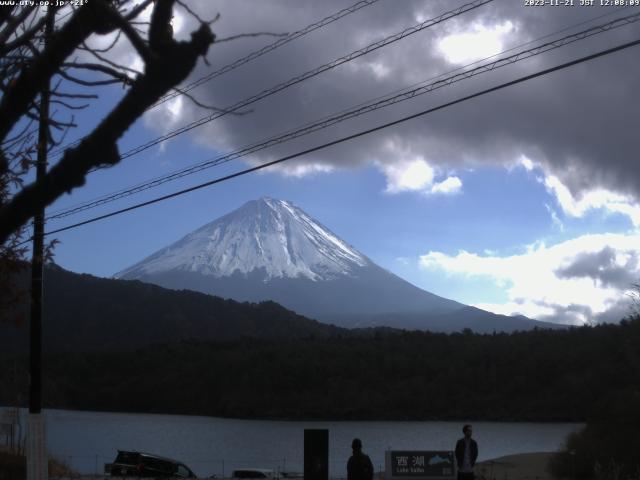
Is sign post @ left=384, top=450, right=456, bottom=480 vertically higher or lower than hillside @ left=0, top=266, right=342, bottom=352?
lower

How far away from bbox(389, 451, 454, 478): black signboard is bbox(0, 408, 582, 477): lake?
23.6 metres

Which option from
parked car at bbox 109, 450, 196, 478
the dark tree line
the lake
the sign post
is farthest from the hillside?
the sign post

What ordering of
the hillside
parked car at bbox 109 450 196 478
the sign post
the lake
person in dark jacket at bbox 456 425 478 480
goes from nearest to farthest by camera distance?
1. person in dark jacket at bbox 456 425 478 480
2. the sign post
3. parked car at bbox 109 450 196 478
4. the lake
5. the hillside

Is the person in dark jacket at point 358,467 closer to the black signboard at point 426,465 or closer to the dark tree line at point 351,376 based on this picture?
the black signboard at point 426,465

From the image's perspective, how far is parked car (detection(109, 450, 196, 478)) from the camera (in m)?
29.3

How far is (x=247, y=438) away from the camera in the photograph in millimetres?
72188

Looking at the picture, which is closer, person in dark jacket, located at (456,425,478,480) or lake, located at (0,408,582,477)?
person in dark jacket, located at (456,425,478,480)

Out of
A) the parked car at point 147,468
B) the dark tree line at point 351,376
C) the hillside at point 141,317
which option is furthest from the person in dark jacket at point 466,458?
the hillside at point 141,317

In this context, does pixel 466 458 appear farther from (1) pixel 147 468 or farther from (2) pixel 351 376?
(2) pixel 351 376

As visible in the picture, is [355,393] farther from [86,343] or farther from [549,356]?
[86,343]

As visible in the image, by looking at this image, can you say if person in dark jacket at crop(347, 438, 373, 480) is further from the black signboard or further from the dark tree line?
the dark tree line

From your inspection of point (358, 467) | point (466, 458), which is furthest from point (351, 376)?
point (358, 467)

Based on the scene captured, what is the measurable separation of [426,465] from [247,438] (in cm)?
5460

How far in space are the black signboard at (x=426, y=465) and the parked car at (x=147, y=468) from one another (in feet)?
37.9
